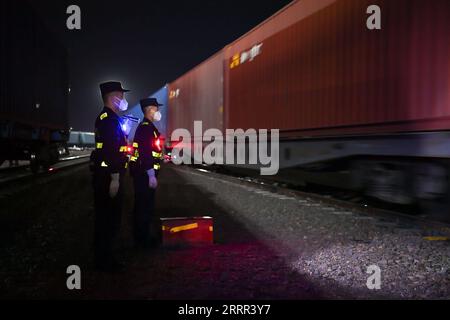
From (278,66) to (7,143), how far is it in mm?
7762

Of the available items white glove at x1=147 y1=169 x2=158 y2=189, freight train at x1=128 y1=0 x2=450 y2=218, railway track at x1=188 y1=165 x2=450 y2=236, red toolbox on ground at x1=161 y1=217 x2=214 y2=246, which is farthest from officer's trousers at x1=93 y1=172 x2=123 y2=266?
freight train at x1=128 y1=0 x2=450 y2=218

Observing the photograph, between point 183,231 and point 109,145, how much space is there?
1.56 meters

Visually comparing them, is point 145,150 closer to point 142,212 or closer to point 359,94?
point 142,212

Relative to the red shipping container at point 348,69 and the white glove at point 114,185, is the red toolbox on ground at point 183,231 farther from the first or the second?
the red shipping container at point 348,69

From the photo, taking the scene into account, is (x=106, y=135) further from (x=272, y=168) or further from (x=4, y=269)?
(x=272, y=168)

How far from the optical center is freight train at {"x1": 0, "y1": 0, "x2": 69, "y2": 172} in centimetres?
1109

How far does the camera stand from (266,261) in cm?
452

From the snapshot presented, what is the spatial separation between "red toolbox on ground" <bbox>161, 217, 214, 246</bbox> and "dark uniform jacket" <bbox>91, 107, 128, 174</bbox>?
1.21 metres

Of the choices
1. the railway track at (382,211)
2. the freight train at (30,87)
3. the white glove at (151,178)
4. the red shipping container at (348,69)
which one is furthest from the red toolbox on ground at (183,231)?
the freight train at (30,87)

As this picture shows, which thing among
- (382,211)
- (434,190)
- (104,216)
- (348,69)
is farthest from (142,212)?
(348,69)

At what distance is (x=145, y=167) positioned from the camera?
5.04 metres

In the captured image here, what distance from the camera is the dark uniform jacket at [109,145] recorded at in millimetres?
4031
